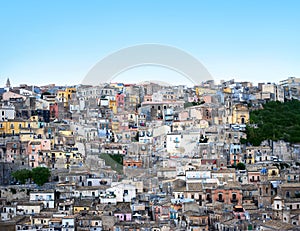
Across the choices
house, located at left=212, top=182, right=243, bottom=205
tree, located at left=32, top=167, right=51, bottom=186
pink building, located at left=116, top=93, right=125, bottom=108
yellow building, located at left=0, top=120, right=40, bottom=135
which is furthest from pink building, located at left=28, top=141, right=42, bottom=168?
pink building, located at left=116, top=93, right=125, bottom=108

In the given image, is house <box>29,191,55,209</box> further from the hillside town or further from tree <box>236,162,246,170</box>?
tree <box>236,162,246,170</box>

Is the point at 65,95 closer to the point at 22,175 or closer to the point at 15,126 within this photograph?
the point at 15,126

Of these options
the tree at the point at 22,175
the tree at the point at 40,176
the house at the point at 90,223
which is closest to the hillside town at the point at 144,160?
the house at the point at 90,223

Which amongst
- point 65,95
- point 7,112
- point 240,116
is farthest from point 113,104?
point 240,116

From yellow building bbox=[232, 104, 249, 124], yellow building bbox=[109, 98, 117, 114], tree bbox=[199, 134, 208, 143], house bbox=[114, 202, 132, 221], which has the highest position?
yellow building bbox=[109, 98, 117, 114]

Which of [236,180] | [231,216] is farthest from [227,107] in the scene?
[231,216]

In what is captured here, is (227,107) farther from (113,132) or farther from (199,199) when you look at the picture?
(199,199)
